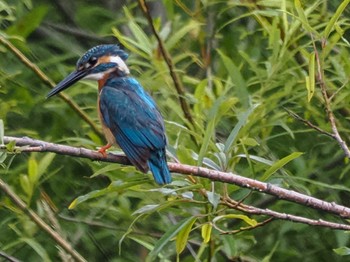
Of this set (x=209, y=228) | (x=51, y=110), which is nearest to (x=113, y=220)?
(x=51, y=110)

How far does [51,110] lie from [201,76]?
729mm

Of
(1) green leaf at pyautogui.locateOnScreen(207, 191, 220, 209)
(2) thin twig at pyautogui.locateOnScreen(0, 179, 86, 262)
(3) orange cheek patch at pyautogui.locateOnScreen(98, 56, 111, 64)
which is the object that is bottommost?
(2) thin twig at pyautogui.locateOnScreen(0, 179, 86, 262)

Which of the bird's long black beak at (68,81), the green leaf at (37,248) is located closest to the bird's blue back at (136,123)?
the bird's long black beak at (68,81)

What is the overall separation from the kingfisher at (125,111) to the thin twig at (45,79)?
107mm

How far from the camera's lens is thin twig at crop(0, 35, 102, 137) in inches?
203

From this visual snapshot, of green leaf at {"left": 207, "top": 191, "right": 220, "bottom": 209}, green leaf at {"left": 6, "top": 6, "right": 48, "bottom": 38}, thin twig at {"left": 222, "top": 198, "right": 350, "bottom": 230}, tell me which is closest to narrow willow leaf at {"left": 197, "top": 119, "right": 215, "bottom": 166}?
green leaf at {"left": 207, "top": 191, "right": 220, "bottom": 209}

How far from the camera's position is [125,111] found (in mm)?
5109

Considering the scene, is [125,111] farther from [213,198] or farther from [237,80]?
[213,198]

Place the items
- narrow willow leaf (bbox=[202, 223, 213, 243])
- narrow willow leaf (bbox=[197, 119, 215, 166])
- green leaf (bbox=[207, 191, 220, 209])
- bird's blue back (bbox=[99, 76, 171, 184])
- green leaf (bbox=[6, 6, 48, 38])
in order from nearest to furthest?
green leaf (bbox=[207, 191, 220, 209]) → narrow willow leaf (bbox=[197, 119, 215, 166]) → narrow willow leaf (bbox=[202, 223, 213, 243]) → bird's blue back (bbox=[99, 76, 171, 184]) → green leaf (bbox=[6, 6, 48, 38])

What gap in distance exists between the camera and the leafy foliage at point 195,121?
5.30 m

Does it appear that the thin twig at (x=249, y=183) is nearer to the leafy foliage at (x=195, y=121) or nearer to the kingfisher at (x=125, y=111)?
the kingfisher at (x=125, y=111)

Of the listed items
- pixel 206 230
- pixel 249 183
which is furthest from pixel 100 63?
pixel 249 183

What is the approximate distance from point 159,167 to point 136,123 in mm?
552

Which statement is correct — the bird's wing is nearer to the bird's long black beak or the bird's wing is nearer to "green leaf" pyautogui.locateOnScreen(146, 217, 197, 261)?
the bird's long black beak
